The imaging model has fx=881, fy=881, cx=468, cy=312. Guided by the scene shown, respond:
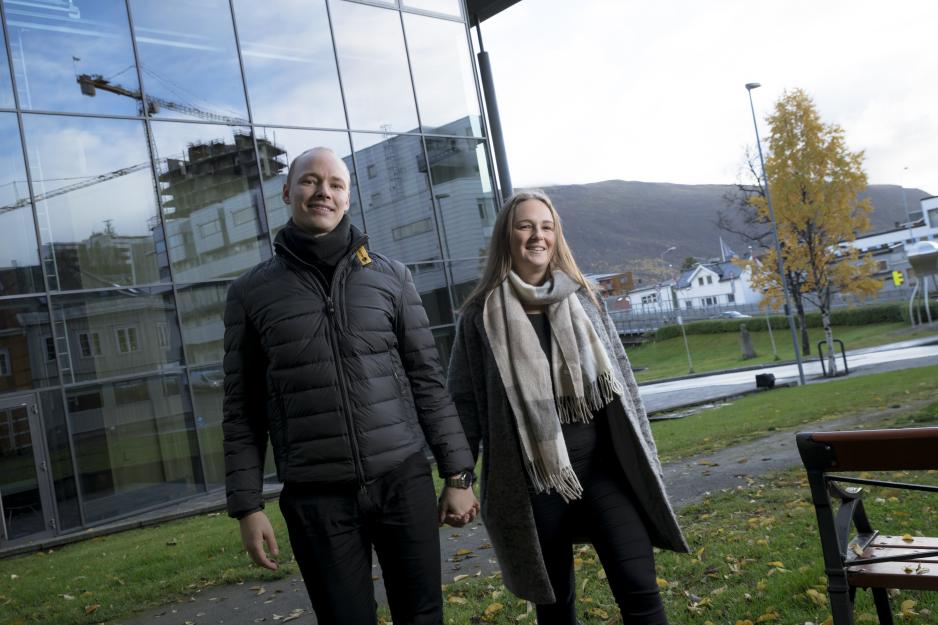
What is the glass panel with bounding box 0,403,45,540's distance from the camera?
13617 millimetres

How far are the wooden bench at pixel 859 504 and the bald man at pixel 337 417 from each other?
3.82 feet

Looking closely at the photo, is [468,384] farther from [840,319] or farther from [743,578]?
[840,319]

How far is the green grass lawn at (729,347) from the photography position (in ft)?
145

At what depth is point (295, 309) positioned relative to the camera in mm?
2795

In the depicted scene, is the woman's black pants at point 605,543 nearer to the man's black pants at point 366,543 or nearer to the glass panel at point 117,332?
the man's black pants at point 366,543

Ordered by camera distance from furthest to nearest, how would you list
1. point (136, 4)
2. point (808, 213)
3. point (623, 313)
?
point (623, 313) → point (808, 213) → point (136, 4)

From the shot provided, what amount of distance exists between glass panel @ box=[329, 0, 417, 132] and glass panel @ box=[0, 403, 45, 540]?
8651 mm

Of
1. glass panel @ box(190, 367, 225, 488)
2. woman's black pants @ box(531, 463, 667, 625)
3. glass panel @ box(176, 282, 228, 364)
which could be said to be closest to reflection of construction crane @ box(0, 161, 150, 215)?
glass panel @ box(176, 282, 228, 364)

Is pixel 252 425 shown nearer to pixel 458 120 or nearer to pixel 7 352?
pixel 7 352

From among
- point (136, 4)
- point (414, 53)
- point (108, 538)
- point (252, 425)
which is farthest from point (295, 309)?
point (414, 53)

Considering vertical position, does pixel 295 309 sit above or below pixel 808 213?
below

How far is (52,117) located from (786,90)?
3194 centimetres

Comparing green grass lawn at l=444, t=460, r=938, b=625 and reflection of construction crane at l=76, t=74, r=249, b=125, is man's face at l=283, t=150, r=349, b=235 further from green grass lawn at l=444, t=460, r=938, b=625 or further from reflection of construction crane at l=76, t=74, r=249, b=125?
reflection of construction crane at l=76, t=74, r=249, b=125

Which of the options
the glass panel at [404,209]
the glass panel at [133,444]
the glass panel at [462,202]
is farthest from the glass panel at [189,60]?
the glass panel at [133,444]
